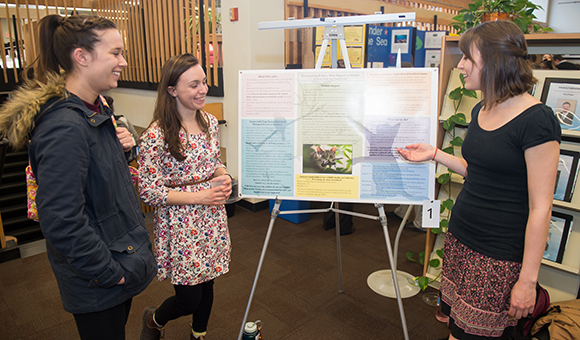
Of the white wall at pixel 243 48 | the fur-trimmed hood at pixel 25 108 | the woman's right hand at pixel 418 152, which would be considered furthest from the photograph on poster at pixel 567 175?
the white wall at pixel 243 48

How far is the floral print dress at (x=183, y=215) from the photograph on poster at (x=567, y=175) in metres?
1.80

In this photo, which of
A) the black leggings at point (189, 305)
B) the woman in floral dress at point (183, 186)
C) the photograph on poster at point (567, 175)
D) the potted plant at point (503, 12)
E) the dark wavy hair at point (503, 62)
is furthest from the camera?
the potted plant at point (503, 12)

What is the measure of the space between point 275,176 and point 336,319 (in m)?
1.04

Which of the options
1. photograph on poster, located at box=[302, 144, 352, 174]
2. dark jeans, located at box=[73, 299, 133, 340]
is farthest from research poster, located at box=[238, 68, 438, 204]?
dark jeans, located at box=[73, 299, 133, 340]

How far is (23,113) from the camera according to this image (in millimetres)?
1042

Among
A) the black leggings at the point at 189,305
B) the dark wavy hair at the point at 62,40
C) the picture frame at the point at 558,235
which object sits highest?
the dark wavy hair at the point at 62,40

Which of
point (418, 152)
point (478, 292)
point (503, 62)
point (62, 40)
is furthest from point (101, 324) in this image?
point (503, 62)

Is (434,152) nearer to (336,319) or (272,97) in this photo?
(272,97)

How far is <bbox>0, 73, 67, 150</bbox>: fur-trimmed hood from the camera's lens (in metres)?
1.04

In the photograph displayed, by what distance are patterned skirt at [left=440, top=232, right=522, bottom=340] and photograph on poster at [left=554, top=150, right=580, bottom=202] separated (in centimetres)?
92

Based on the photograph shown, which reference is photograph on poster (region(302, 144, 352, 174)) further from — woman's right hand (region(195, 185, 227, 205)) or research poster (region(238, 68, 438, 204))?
woman's right hand (region(195, 185, 227, 205))

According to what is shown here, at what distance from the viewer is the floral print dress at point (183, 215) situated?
159cm

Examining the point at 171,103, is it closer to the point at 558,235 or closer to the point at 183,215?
the point at 183,215

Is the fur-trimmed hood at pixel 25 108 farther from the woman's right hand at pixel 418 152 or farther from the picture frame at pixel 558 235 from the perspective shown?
the picture frame at pixel 558 235
